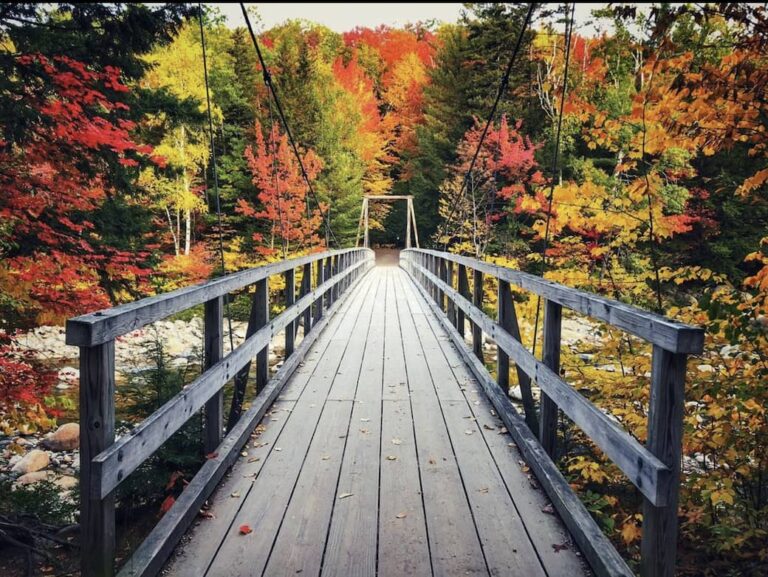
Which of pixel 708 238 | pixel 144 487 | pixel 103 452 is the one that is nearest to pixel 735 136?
pixel 103 452

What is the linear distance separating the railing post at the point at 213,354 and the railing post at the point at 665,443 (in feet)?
6.40

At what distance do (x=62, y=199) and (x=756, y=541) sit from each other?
7.35m

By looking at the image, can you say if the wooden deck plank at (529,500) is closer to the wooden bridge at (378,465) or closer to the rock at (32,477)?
the wooden bridge at (378,465)

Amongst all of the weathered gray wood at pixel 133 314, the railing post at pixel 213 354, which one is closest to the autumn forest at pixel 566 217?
the railing post at pixel 213 354

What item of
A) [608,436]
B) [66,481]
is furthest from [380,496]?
[66,481]

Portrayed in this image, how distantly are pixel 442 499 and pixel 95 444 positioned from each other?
1.52 meters

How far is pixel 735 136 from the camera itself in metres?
4.13

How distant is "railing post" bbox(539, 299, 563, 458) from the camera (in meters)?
2.61

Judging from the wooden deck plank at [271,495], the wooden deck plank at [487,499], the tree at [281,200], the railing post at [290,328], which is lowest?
the wooden deck plank at [271,495]

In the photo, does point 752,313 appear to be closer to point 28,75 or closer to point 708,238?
point 28,75

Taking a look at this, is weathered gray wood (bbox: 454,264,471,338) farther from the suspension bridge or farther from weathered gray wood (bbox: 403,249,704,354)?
weathered gray wood (bbox: 403,249,704,354)

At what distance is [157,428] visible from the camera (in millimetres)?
1993

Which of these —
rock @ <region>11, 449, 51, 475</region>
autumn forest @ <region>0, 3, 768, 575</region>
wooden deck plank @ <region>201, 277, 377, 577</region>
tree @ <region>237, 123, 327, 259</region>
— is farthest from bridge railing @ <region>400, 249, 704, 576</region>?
tree @ <region>237, 123, 327, 259</region>

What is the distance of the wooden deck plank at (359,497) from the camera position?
6.86 ft
